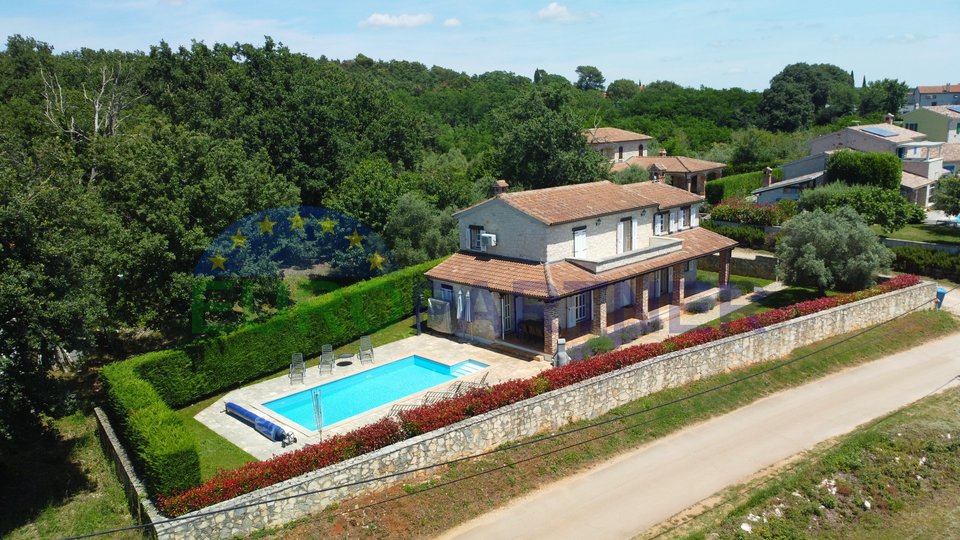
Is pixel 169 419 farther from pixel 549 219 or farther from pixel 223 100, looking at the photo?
pixel 223 100

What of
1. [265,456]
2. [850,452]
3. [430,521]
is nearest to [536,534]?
[430,521]

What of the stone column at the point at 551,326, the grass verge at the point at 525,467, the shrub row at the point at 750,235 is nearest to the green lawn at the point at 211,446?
the grass verge at the point at 525,467

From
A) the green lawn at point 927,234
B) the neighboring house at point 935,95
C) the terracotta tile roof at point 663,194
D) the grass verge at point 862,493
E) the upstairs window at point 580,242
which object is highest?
the neighboring house at point 935,95

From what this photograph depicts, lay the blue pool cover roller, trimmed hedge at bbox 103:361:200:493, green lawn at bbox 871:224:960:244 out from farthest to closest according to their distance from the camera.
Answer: green lawn at bbox 871:224:960:244
the blue pool cover roller
trimmed hedge at bbox 103:361:200:493

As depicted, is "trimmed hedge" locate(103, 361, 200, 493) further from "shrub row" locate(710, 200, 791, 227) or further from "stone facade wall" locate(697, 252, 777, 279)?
"shrub row" locate(710, 200, 791, 227)

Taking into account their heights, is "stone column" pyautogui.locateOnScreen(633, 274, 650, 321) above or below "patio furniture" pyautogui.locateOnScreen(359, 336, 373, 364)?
above

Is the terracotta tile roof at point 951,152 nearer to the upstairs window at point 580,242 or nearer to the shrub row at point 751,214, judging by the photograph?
the shrub row at point 751,214

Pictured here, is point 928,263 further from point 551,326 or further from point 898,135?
point 898,135

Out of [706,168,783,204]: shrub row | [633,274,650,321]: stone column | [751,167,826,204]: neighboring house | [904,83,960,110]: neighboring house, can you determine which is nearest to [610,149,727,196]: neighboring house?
[706,168,783,204]: shrub row
